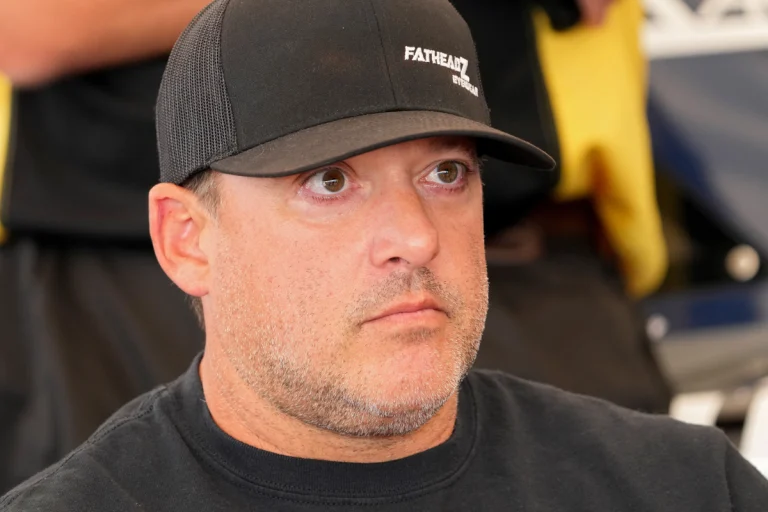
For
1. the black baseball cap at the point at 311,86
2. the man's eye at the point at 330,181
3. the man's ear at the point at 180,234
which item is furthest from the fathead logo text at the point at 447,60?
the man's ear at the point at 180,234

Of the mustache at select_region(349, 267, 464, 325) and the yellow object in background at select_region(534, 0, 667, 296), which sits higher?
the mustache at select_region(349, 267, 464, 325)

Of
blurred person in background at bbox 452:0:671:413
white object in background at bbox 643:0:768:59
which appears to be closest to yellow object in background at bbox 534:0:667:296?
blurred person in background at bbox 452:0:671:413

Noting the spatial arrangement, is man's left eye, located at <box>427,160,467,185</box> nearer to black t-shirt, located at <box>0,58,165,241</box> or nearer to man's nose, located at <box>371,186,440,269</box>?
man's nose, located at <box>371,186,440,269</box>

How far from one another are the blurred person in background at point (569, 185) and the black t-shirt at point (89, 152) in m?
0.54

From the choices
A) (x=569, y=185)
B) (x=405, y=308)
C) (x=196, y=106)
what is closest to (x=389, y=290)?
(x=405, y=308)

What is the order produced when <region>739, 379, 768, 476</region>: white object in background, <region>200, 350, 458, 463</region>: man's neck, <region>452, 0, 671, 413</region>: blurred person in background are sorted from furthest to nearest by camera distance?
<region>739, 379, 768, 476</region>: white object in background, <region>452, 0, 671, 413</region>: blurred person in background, <region>200, 350, 458, 463</region>: man's neck

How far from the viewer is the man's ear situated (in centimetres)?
107

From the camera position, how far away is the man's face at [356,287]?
3.16 feet

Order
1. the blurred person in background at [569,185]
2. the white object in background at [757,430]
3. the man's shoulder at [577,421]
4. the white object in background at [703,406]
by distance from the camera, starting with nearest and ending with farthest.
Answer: the man's shoulder at [577,421], the blurred person in background at [569,185], the white object in background at [757,430], the white object in background at [703,406]

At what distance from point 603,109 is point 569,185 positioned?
0.14m

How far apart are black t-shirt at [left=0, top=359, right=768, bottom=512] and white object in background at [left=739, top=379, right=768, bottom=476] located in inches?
36.8

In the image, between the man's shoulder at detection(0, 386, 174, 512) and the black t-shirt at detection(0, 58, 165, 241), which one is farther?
the black t-shirt at detection(0, 58, 165, 241)

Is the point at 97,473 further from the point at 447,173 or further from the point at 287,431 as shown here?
the point at 447,173

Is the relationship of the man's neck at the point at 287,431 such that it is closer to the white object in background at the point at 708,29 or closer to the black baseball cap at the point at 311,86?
the black baseball cap at the point at 311,86
